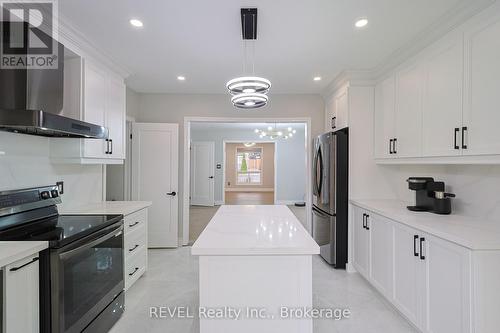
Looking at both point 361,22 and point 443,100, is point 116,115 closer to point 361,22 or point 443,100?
point 361,22

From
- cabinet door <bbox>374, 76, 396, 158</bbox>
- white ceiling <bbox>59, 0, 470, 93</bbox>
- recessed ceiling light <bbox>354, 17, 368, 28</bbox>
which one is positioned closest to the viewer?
white ceiling <bbox>59, 0, 470, 93</bbox>

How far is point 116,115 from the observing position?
2.82 metres

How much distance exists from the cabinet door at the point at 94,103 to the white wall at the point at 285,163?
5.92 meters

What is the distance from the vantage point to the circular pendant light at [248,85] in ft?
5.57

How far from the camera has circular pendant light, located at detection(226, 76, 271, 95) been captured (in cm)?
170

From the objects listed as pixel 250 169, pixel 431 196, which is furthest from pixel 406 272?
pixel 250 169

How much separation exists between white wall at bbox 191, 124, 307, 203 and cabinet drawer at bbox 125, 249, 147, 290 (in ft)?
18.9

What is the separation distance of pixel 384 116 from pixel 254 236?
2425mm

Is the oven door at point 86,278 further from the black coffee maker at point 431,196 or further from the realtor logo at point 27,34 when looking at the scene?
the black coffee maker at point 431,196

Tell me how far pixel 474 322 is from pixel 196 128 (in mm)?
7823

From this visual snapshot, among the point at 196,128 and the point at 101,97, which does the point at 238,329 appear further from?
the point at 196,128

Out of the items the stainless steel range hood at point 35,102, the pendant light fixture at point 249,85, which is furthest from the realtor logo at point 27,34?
the pendant light fixture at point 249,85

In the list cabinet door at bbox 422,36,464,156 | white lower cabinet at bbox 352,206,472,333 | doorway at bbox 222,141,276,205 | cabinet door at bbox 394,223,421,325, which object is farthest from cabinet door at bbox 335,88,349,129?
doorway at bbox 222,141,276,205

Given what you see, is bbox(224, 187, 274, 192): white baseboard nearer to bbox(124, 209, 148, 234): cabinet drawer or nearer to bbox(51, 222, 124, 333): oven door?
bbox(124, 209, 148, 234): cabinet drawer
